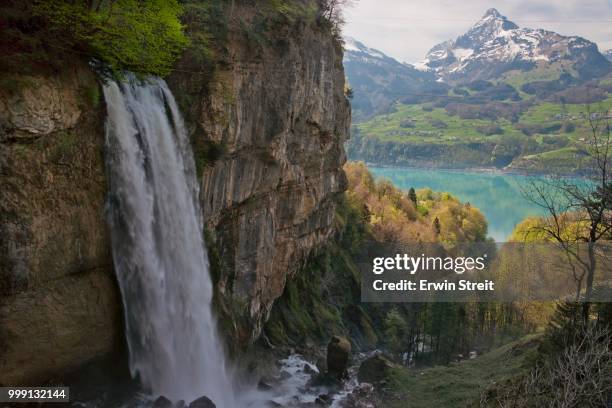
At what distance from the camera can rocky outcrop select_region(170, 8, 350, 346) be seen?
2094cm

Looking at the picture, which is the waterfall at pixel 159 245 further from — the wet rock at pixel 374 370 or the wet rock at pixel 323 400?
the wet rock at pixel 374 370

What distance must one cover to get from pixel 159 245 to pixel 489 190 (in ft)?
488

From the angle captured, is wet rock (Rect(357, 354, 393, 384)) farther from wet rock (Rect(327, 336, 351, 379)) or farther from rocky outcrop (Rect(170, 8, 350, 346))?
rocky outcrop (Rect(170, 8, 350, 346))

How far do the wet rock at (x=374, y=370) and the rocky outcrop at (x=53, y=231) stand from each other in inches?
553

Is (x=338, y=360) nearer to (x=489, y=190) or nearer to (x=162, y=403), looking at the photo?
(x=162, y=403)

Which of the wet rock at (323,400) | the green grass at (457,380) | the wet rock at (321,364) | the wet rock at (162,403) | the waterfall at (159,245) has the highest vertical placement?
the waterfall at (159,245)

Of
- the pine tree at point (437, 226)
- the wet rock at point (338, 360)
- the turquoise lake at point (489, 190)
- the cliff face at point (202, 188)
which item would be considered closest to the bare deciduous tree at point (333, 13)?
the cliff face at point (202, 188)

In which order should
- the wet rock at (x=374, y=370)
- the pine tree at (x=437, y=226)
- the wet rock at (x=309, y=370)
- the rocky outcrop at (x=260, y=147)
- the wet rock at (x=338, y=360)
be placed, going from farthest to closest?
1. the pine tree at (x=437, y=226)
2. the wet rock at (x=309, y=370)
3. the wet rock at (x=338, y=360)
4. the wet rock at (x=374, y=370)
5. the rocky outcrop at (x=260, y=147)

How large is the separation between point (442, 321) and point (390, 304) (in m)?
9.92

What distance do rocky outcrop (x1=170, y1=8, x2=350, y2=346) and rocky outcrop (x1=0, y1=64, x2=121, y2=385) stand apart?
580 centimetres

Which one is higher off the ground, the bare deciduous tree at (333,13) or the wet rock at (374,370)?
the bare deciduous tree at (333,13)

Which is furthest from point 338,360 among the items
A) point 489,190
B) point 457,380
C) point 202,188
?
point 489,190

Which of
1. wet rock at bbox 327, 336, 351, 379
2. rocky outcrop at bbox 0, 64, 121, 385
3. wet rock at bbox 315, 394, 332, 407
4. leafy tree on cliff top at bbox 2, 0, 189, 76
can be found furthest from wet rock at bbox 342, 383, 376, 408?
leafy tree on cliff top at bbox 2, 0, 189, 76

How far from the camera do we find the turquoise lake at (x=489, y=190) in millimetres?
112594
